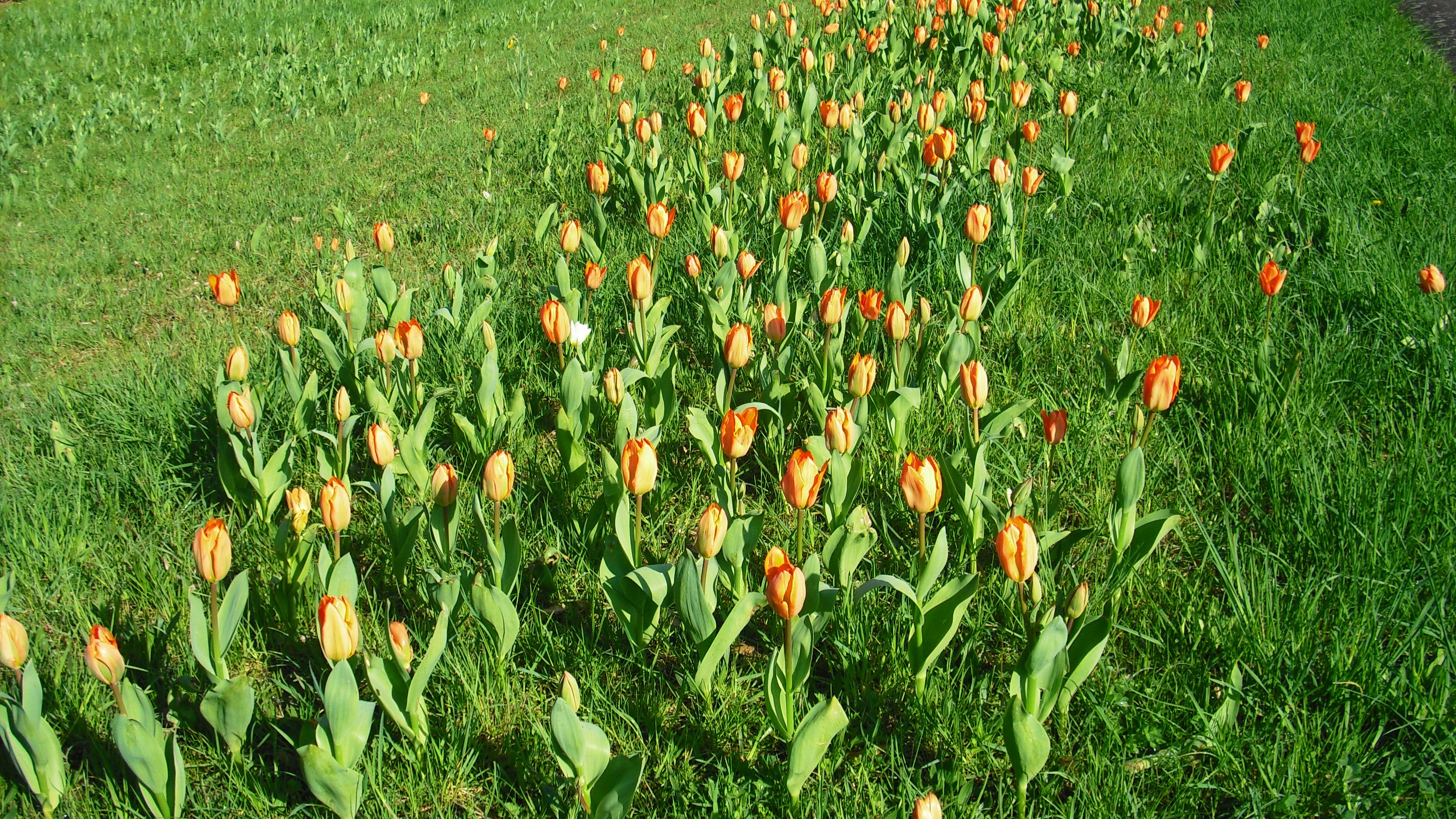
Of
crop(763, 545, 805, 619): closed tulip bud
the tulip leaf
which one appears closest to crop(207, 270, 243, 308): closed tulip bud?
crop(763, 545, 805, 619): closed tulip bud

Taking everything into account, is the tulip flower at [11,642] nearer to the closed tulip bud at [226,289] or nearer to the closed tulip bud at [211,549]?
the closed tulip bud at [211,549]

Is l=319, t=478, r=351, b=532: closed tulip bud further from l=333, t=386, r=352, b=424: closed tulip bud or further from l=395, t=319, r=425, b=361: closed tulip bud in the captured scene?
l=395, t=319, r=425, b=361: closed tulip bud

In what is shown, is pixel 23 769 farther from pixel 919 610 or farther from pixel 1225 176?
pixel 1225 176

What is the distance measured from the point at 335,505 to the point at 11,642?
481 mm

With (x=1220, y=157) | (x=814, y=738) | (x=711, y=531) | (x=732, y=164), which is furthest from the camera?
(x=732, y=164)

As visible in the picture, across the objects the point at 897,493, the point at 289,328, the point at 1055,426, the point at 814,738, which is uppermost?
the point at 289,328

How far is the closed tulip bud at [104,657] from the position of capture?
136cm

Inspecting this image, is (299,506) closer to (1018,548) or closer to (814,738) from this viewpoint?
(814,738)

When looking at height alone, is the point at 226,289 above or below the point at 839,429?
above

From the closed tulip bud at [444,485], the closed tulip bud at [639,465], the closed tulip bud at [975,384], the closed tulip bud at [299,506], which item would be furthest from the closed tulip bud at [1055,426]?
the closed tulip bud at [299,506]

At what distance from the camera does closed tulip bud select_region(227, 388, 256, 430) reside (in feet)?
6.39

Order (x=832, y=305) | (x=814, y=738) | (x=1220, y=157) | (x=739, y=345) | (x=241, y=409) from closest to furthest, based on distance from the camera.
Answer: (x=814, y=738)
(x=241, y=409)
(x=739, y=345)
(x=832, y=305)
(x=1220, y=157)

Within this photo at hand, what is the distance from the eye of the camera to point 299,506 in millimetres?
1722

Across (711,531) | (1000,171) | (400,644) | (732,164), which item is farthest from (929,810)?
(732,164)
